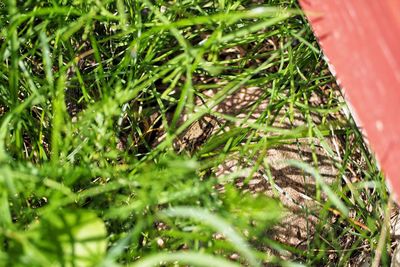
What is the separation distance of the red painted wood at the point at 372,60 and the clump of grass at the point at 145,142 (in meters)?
0.10

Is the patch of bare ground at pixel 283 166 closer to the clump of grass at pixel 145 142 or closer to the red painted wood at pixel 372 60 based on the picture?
the clump of grass at pixel 145 142

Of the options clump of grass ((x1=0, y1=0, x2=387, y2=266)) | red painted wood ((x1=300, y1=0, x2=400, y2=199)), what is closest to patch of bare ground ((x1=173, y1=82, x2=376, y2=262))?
clump of grass ((x1=0, y1=0, x2=387, y2=266))

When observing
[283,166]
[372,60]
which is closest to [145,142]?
[283,166]

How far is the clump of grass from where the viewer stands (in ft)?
3.13

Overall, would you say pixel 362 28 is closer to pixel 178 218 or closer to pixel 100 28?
pixel 178 218

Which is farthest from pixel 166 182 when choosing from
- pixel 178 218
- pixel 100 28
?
pixel 100 28

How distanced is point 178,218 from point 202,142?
1.46 ft

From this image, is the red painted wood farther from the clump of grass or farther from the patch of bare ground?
the patch of bare ground

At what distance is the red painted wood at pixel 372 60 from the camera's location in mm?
875

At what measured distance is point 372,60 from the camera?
2.95 feet

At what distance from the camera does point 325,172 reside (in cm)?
147

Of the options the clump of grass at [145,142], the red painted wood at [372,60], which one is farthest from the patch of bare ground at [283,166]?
the red painted wood at [372,60]

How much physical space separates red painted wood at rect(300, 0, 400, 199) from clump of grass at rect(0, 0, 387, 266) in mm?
98

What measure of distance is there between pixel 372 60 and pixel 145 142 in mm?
567
